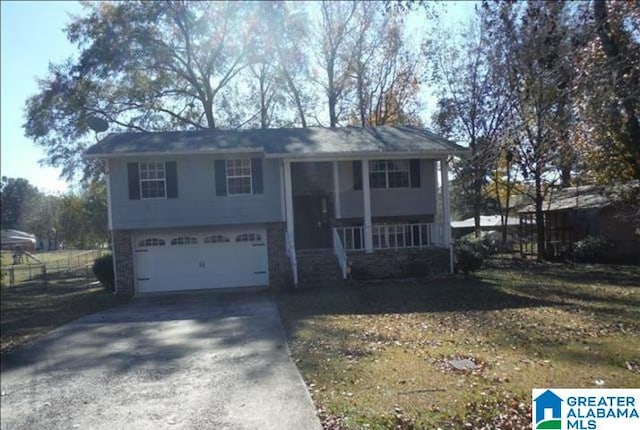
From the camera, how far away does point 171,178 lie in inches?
682

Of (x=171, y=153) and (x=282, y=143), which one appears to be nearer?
(x=171, y=153)

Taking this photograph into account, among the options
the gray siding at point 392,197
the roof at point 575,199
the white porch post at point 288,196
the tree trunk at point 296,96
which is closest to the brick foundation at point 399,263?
the gray siding at point 392,197

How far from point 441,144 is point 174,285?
10.3 m

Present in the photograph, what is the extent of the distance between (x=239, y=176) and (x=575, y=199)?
18220mm

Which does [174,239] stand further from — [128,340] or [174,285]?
[128,340]

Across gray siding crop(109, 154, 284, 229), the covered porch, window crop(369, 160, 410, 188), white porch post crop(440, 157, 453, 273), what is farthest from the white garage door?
white porch post crop(440, 157, 453, 273)

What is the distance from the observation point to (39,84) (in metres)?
27.4

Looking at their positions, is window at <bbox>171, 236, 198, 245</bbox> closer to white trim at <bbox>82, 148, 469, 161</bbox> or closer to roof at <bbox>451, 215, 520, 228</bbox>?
white trim at <bbox>82, 148, 469, 161</bbox>

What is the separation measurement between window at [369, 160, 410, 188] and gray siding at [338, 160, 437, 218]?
0.23 m

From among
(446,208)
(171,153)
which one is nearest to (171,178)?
(171,153)

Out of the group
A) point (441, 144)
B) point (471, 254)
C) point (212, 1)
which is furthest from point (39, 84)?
point (471, 254)

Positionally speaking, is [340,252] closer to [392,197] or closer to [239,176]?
[392,197]

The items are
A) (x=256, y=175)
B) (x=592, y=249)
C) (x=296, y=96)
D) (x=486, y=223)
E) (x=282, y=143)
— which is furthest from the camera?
(x=486, y=223)

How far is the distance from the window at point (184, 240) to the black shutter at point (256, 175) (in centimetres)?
267
